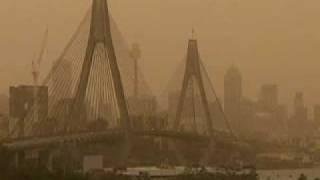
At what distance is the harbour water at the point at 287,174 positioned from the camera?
4060cm

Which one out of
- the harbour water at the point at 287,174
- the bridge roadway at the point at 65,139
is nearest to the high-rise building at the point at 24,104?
the bridge roadway at the point at 65,139

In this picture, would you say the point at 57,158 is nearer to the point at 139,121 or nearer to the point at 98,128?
the point at 98,128

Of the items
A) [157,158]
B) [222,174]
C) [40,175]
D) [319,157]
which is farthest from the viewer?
[319,157]

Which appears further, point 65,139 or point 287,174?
point 287,174

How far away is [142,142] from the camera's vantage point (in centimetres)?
4022

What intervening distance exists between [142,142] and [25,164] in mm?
8534

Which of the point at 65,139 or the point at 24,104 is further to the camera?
the point at 24,104

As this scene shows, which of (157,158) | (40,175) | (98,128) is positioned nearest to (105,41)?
(98,128)

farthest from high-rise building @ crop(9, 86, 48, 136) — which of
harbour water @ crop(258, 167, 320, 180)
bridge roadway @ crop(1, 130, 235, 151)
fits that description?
harbour water @ crop(258, 167, 320, 180)

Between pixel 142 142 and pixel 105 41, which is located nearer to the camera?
pixel 105 41

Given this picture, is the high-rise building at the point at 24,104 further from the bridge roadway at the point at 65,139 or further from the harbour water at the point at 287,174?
the harbour water at the point at 287,174

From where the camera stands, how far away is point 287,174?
44.7m

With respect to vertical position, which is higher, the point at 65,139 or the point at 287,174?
the point at 65,139

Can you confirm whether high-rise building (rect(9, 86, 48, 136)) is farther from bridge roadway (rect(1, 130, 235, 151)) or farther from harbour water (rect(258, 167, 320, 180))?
harbour water (rect(258, 167, 320, 180))
